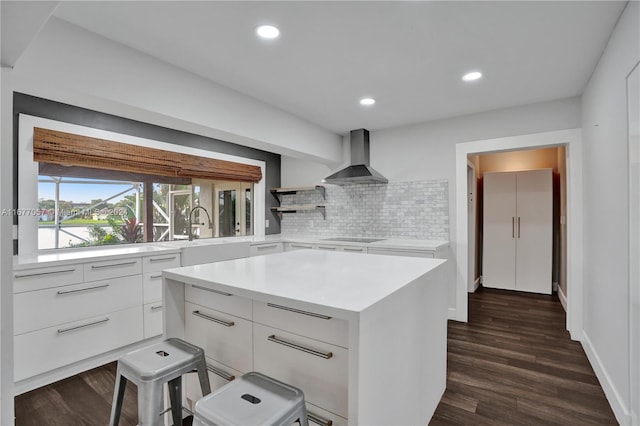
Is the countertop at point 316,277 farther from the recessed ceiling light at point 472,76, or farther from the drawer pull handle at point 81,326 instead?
the recessed ceiling light at point 472,76

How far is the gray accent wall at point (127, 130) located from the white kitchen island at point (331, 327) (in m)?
2.01

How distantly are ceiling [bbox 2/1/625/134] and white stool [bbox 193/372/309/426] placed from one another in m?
1.88

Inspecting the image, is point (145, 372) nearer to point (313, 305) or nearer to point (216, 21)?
point (313, 305)

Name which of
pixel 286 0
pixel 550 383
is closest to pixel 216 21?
pixel 286 0

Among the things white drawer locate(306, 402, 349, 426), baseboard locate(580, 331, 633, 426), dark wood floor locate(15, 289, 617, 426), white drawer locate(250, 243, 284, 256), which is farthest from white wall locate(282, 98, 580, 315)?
white drawer locate(306, 402, 349, 426)

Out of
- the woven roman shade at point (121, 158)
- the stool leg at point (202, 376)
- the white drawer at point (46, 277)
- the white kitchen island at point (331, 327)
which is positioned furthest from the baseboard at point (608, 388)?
the woven roman shade at point (121, 158)

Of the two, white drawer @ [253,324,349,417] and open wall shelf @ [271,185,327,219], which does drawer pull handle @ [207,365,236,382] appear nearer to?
white drawer @ [253,324,349,417]

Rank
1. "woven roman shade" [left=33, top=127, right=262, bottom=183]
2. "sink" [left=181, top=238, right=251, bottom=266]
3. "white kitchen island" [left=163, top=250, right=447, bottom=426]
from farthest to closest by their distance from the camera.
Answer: "sink" [left=181, top=238, right=251, bottom=266], "woven roman shade" [left=33, top=127, right=262, bottom=183], "white kitchen island" [left=163, top=250, right=447, bottom=426]

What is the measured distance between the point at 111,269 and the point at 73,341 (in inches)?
22.4

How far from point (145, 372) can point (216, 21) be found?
6.21 feet

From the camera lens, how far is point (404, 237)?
4141 mm

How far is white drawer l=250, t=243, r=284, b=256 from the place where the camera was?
3982 mm

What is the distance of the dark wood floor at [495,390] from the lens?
6.25 ft

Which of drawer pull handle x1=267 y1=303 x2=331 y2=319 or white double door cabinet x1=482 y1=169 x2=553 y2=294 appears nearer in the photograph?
drawer pull handle x1=267 y1=303 x2=331 y2=319
